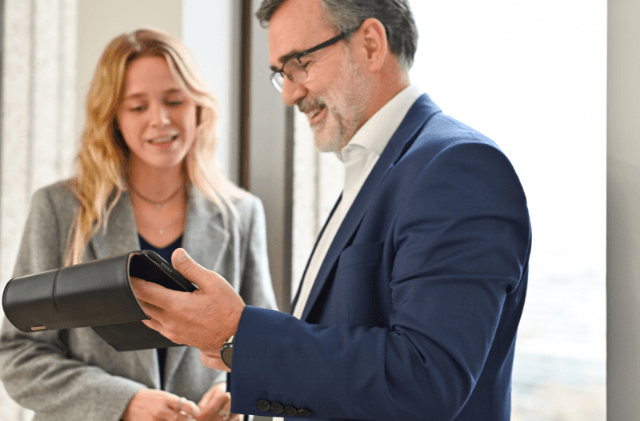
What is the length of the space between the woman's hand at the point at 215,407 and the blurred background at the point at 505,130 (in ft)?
1.65

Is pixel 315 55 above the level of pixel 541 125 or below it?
above

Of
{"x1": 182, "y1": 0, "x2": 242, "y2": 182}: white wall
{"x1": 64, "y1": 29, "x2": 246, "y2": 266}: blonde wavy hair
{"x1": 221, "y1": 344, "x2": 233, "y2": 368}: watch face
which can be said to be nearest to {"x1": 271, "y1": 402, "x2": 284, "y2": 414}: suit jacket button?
{"x1": 221, "y1": 344, "x2": 233, "y2": 368}: watch face

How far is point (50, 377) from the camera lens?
1289mm

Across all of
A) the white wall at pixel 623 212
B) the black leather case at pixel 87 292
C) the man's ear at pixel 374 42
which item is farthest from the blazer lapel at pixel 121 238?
the white wall at pixel 623 212

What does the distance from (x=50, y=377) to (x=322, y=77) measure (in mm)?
961

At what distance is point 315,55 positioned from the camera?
1.08 m

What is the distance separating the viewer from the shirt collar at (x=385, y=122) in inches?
41.7

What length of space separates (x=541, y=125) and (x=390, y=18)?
46cm

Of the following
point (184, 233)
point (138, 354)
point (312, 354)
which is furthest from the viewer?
point (184, 233)

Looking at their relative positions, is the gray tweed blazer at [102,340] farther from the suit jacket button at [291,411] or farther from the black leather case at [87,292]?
the suit jacket button at [291,411]

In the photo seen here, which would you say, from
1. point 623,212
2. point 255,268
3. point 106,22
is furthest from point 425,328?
point 106,22

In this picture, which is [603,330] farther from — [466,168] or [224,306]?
[224,306]

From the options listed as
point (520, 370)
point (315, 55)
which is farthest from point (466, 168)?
point (520, 370)

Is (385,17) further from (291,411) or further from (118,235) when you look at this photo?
(118,235)
